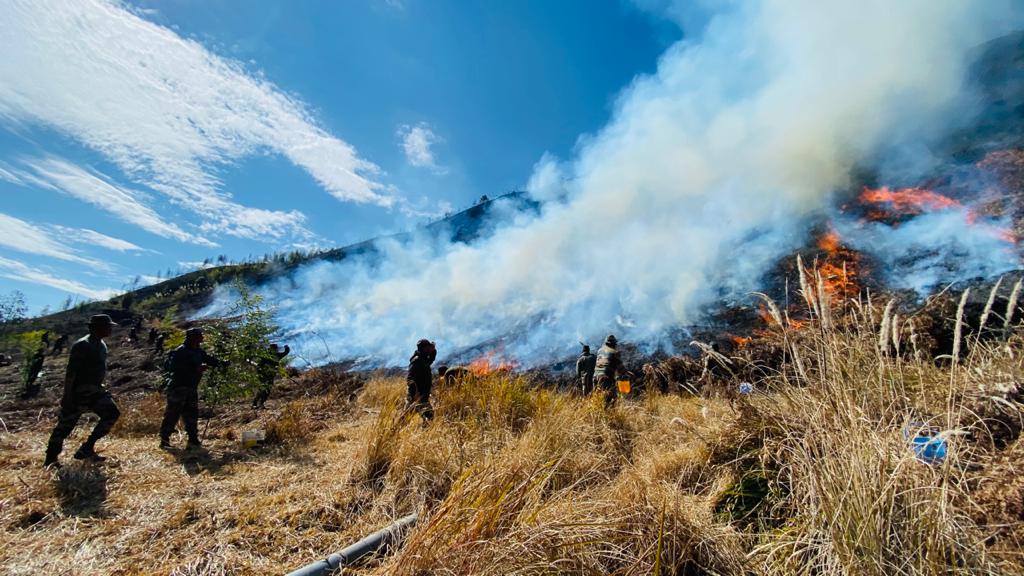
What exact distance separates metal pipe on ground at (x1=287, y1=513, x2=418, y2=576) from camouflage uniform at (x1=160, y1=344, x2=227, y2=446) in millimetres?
4558

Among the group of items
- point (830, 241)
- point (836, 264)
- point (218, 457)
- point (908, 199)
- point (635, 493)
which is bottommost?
point (218, 457)

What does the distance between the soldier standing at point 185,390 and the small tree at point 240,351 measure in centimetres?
77

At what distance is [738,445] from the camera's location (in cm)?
289

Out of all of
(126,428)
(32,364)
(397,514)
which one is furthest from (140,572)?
(32,364)

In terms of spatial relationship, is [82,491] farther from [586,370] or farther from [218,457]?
[586,370]

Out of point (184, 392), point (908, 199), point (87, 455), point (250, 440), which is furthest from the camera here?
point (908, 199)

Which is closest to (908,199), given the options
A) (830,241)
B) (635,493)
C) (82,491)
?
(830,241)

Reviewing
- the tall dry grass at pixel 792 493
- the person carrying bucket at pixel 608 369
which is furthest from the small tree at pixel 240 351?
the person carrying bucket at pixel 608 369

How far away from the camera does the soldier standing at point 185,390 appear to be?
5.59m

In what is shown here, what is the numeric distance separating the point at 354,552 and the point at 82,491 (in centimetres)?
307

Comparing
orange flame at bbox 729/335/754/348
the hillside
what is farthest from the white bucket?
the hillside

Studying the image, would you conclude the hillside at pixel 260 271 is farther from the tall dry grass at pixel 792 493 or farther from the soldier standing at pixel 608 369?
the tall dry grass at pixel 792 493

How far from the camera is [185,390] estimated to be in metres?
5.79

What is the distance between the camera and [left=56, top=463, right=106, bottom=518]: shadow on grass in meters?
3.29
